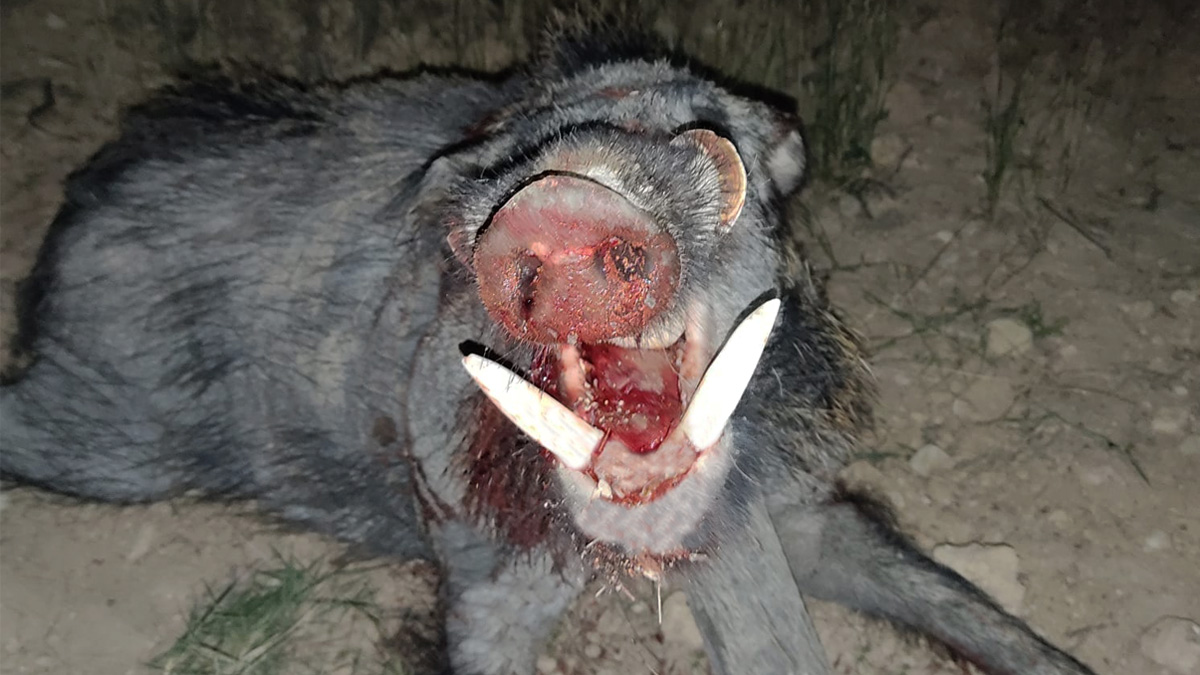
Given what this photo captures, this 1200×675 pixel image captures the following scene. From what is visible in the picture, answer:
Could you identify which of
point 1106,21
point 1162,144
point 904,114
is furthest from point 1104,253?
point 1106,21

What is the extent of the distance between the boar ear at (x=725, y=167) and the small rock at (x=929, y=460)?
1.17m

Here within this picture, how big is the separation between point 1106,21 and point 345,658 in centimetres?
340

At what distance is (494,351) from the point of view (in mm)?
1688

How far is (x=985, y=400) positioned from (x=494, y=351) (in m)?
1.50

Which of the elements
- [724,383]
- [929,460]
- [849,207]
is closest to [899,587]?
[929,460]

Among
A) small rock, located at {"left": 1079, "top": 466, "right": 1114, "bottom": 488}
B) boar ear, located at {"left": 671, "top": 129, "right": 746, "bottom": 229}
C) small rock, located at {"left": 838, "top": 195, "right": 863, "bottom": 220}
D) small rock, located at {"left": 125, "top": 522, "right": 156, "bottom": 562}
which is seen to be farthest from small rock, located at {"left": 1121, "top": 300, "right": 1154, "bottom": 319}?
small rock, located at {"left": 125, "top": 522, "right": 156, "bottom": 562}

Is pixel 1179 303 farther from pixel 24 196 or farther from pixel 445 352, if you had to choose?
pixel 24 196

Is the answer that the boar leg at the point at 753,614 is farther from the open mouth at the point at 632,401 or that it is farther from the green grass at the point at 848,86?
the green grass at the point at 848,86

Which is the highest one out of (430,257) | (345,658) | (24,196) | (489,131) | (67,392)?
(489,131)

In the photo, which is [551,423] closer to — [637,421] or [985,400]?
[637,421]

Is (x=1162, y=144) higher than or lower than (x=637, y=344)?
lower

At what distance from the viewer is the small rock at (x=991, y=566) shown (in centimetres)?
220

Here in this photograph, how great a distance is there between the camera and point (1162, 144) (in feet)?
10.7

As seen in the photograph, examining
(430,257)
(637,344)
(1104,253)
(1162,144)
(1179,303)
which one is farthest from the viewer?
(1162,144)
